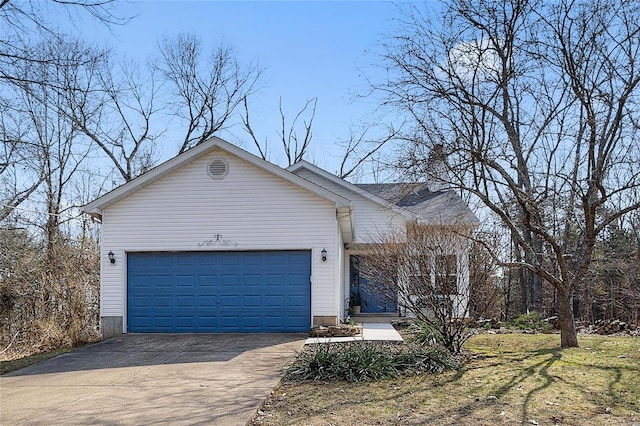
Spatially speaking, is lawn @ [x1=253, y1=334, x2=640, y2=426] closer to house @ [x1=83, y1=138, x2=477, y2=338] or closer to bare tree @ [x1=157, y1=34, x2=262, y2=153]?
house @ [x1=83, y1=138, x2=477, y2=338]

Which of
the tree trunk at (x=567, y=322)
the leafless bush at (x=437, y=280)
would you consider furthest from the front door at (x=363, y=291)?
the tree trunk at (x=567, y=322)

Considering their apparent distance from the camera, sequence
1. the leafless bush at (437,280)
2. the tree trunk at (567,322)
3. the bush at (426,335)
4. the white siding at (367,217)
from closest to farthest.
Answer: the leafless bush at (437,280)
the bush at (426,335)
the tree trunk at (567,322)
the white siding at (367,217)

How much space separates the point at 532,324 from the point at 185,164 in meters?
10.3

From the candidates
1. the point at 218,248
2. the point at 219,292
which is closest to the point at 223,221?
the point at 218,248

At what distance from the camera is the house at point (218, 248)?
13602 millimetres

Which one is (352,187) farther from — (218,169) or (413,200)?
(218,169)

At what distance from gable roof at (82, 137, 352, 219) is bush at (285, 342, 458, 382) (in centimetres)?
508

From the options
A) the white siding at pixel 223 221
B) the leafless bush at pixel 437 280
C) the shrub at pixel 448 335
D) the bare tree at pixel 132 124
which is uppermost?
the bare tree at pixel 132 124

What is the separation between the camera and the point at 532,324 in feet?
51.2

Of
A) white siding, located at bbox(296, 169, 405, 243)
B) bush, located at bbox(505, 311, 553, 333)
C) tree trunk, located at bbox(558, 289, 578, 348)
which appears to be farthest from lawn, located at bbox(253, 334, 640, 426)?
white siding, located at bbox(296, 169, 405, 243)

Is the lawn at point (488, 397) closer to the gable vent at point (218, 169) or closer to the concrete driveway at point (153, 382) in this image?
the concrete driveway at point (153, 382)

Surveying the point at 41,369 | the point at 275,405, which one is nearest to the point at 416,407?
the point at 275,405

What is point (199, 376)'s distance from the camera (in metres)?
8.88

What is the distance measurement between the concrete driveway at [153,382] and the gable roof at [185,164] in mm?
3377
